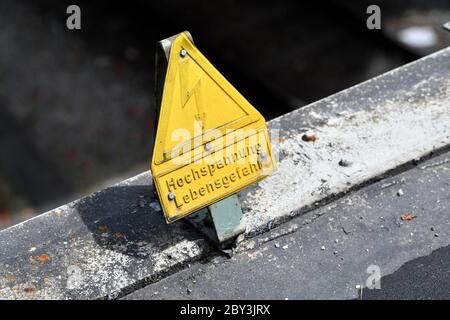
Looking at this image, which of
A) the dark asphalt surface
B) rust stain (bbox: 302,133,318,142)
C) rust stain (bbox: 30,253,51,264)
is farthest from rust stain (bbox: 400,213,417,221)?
rust stain (bbox: 30,253,51,264)

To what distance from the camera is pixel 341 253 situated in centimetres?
311

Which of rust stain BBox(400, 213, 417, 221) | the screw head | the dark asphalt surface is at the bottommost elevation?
the dark asphalt surface

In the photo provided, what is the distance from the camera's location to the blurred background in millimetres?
Result: 6590

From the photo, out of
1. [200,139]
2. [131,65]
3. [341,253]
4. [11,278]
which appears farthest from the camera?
[131,65]

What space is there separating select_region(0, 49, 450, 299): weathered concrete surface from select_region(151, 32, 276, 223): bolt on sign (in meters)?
0.27

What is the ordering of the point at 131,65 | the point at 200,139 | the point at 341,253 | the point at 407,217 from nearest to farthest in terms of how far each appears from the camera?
1. the point at 200,139
2. the point at 341,253
3. the point at 407,217
4. the point at 131,65

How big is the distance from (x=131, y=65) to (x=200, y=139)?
183 inches

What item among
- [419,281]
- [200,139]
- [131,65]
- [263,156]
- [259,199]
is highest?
[200,139]

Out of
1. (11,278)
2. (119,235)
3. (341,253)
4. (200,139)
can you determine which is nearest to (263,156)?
(200,139)

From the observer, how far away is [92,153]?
21.7 ft

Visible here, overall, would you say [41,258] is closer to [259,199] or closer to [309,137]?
[259,199]

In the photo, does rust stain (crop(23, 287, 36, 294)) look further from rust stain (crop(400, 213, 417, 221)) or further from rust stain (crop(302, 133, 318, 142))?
rust stain (crop(400, 213, 417, 221))
